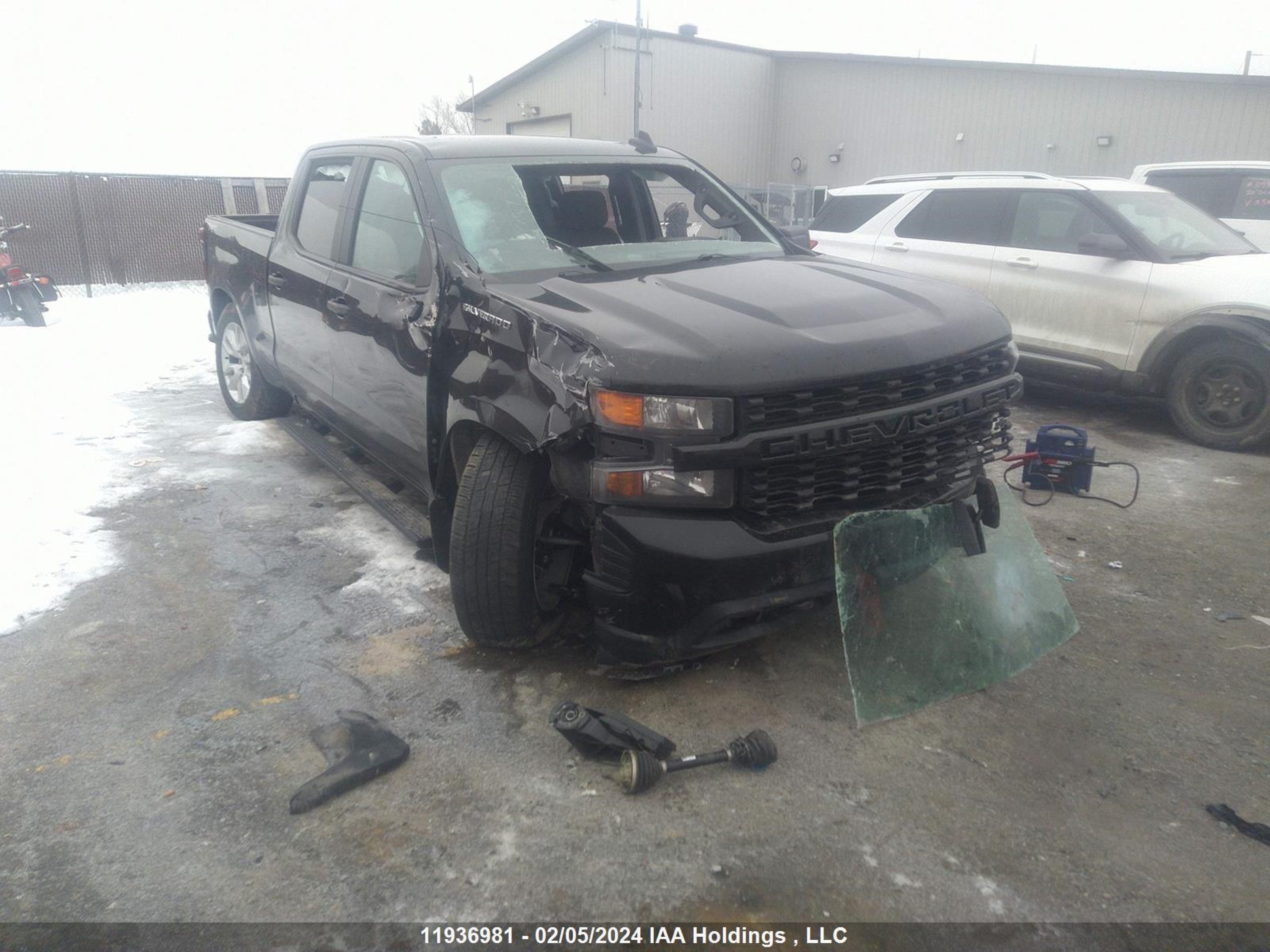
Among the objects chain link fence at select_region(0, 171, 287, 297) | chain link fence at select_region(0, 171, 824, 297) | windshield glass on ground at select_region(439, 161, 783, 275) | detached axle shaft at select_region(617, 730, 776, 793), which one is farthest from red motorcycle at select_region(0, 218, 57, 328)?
detached axle shaft at select_region(617, 730, 776, 793)

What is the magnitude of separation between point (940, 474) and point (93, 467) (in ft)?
17.0

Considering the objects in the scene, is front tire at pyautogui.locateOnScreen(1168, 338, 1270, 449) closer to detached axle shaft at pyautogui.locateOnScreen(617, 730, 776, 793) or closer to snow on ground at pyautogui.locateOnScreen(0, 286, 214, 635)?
detached axle shaft at pyautogui.locateOnScreen(617, 730, 776, 793)

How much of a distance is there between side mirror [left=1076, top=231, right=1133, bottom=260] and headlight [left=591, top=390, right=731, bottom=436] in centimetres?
513

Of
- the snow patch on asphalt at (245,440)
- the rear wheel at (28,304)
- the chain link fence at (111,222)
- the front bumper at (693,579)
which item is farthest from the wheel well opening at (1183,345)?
the chain link fence at (111,222)

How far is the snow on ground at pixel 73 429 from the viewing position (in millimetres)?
4336

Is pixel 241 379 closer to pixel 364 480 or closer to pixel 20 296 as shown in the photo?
pixel 364 480

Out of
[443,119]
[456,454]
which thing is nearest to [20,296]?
[456,454]

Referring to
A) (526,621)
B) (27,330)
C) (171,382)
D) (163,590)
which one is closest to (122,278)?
(27,330)

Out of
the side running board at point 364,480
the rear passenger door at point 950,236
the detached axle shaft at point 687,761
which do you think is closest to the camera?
the detached axle shaft at point 687,761

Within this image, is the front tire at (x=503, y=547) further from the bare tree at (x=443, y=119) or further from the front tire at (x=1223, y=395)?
the bare tree at (x=443, y=119)

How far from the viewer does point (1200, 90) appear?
15781 millimetres

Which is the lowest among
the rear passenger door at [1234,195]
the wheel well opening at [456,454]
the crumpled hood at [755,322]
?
the wheel well opening at [456,454]

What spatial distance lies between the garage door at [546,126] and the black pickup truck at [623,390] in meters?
20.1

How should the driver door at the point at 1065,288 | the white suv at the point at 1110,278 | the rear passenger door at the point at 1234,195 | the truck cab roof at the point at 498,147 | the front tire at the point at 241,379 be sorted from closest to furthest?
the truck cab roof at the point at 498,147 → the white suv at the point at 1110,278 → the front tire at the point at 241,379 → the driver door at the point at 1065,288 → the rear passenger door at the point at 1234,195
